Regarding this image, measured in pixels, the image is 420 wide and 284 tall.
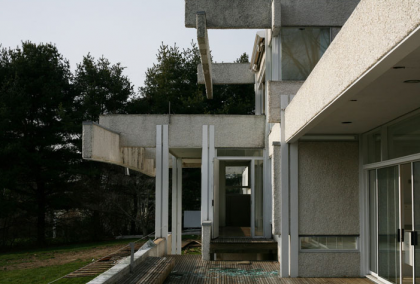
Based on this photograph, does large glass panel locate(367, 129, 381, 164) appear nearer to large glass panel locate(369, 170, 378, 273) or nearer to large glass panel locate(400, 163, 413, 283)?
large glass panel locate(369, 170, 378, 273)

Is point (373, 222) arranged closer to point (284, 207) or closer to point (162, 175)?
point (284, 207)

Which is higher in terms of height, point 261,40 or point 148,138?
point 261,40

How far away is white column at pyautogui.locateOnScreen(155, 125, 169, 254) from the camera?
1260cm

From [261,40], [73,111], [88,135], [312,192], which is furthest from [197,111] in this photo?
[312,192]

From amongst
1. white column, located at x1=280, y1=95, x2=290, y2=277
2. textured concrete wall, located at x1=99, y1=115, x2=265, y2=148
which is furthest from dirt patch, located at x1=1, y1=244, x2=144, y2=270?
white column, located at x1=280, y1=95, x2=290, y2=277

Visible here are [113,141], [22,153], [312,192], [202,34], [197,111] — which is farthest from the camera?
[197,111]

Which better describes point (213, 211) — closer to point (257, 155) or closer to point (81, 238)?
point (257, 155)

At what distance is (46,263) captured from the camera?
18.7 metres

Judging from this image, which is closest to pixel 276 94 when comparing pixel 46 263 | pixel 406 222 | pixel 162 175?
pixel 406 222

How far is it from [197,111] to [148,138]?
1591 centimetres

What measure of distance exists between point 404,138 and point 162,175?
23.1ft

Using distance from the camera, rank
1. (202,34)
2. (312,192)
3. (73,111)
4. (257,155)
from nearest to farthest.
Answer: (312,192) < (202,34) < (257,155) < (73,111)

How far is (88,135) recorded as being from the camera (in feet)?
34.8

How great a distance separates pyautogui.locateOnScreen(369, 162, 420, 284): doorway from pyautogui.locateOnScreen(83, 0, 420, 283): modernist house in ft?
0.05
